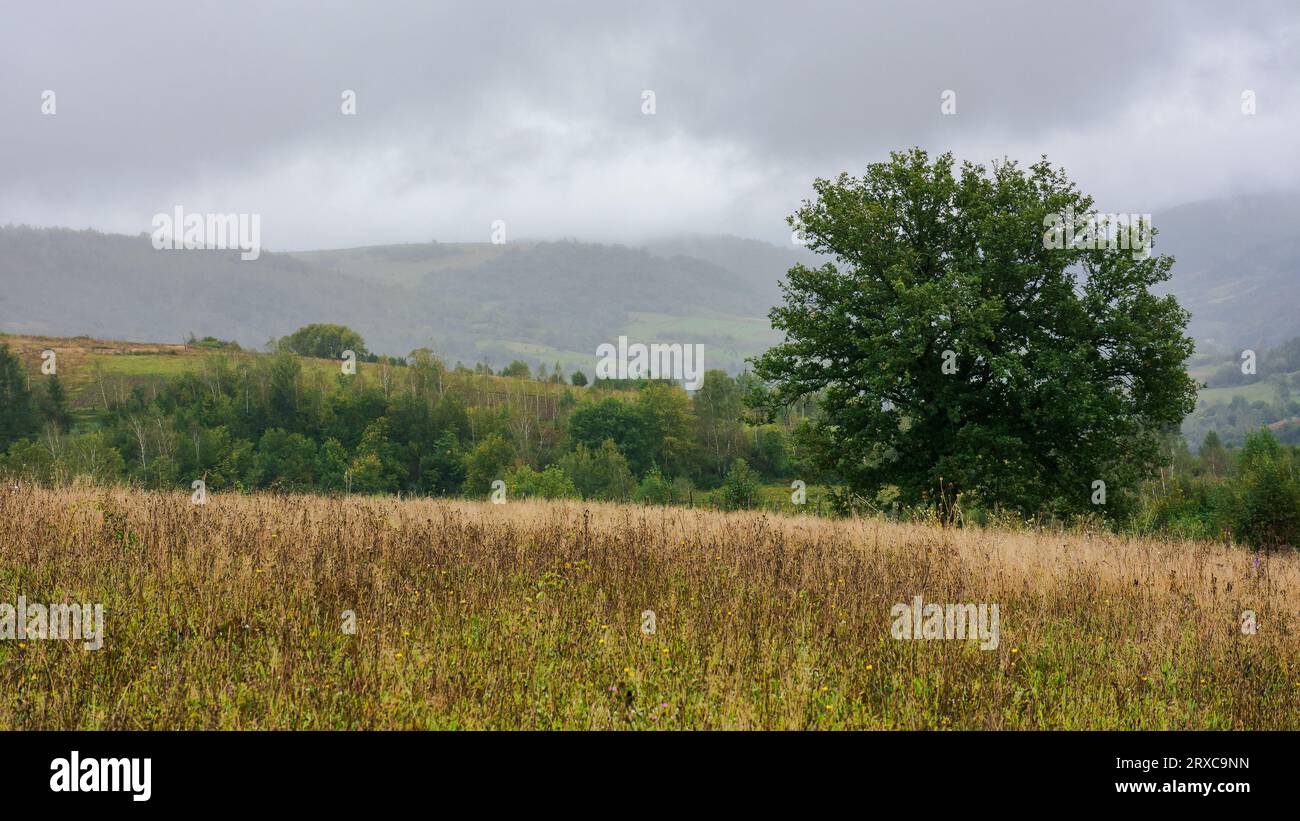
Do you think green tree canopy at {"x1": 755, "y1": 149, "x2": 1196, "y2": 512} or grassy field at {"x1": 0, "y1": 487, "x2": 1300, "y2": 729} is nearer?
grassy field at {"x1": 0, "y1": 487, "x2": 1300, "y2": 729}

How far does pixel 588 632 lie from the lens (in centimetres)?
666

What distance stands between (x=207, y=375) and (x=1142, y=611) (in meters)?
152

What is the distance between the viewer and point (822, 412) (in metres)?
30.0

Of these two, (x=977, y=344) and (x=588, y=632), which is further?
(x=977, y=344)

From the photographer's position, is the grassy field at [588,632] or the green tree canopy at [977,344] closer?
the grassy field at [588,632]

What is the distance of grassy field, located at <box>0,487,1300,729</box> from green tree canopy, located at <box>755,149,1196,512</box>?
15.7 m

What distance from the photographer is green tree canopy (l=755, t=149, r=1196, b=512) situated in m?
26.0

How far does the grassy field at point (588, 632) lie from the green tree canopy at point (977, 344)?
15.7 meters

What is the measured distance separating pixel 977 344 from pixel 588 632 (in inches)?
893

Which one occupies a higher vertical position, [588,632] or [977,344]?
[977,344]

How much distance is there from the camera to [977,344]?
26062mm

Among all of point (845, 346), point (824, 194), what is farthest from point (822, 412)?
point (824, 194)

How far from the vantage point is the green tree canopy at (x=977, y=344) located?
2605cm
